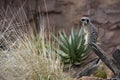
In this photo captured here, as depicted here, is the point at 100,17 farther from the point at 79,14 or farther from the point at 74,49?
the point at 74,49

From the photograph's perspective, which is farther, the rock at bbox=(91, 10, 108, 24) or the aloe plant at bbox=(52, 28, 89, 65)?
the rock at bbox=(91, 10, 108, 24)

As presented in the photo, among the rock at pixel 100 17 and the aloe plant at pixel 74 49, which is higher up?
the aloe plant at pixel 74 49

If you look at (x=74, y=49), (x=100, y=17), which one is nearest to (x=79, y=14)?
A: (x=100, y=17)

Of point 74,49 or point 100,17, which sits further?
point 100,17

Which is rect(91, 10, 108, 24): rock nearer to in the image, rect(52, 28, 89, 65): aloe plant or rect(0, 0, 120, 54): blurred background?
rect(0, 0, 120, 54): blurred background

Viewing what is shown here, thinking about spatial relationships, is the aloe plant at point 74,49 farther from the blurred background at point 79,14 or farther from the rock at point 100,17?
the rock at point 100,17

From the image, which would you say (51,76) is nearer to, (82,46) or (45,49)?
(45,49)

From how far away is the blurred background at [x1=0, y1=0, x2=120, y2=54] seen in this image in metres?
11.4

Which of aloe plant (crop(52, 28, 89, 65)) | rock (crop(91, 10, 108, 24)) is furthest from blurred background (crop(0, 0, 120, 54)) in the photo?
aloe plant (crop(52, 28, 89, 65))

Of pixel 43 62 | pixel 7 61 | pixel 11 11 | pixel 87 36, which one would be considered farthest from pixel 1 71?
pixel 11 11

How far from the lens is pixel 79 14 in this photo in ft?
37.8

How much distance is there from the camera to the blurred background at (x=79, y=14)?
11422mm

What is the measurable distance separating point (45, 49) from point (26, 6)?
17.0ft

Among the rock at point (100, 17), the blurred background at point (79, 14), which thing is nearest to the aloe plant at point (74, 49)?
the blurred background at point (79, 14)
